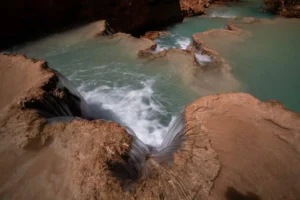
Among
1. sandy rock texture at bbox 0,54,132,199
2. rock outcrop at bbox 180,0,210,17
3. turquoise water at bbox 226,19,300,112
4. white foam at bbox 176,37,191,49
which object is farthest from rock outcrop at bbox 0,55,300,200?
rock outcrop at bbox 180,0,210,17

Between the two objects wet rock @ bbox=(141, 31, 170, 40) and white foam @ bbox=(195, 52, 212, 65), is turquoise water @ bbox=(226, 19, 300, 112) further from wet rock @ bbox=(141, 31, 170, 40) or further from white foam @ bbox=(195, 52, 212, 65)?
wet rock @ bbox=(141, 31, 170, 40)

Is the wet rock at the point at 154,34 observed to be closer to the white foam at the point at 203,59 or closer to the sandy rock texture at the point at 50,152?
the white foam at the point at 203,59

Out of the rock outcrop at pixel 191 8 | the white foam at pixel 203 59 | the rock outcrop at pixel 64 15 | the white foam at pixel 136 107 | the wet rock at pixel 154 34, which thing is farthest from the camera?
the rock outcrop at pixel 191 8

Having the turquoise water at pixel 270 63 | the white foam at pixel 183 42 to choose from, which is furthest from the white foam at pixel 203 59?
the white foam at pixel 183 42

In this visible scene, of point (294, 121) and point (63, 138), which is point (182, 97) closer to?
point (294, 121)

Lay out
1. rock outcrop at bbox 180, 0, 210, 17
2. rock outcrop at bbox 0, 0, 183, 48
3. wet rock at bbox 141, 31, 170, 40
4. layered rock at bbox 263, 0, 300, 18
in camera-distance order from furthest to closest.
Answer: rock outcrop at bbox 180, 0, 210, 17, layered rock at bbox 263, 0, 300, 18, wet rock at bbox 141, 31, 170, 40, rock outcrop at bbox 0, 0, 183, 48

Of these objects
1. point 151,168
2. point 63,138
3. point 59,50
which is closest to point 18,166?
point 63,138

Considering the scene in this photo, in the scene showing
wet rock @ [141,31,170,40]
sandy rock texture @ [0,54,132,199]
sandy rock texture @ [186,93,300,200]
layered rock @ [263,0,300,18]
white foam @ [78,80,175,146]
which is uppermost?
sandy rock texture @ [0,54,132,199]
